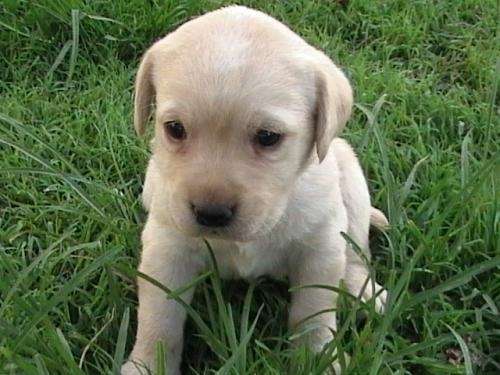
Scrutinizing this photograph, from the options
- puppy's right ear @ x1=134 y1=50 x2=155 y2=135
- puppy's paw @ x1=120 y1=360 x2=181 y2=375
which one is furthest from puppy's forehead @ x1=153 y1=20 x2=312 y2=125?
puppy's paw @ x1=120 y1=360 x2=181 y2=375

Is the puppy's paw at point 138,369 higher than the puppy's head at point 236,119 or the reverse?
the reverse

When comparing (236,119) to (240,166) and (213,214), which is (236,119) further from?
(213,214)

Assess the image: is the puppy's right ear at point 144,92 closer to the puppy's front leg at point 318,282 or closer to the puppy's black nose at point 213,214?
the puppy's black nose at point 213,214

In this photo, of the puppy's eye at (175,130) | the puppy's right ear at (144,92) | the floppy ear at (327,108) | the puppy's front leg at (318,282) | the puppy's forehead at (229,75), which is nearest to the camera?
the puppy's forehead at (229,75)

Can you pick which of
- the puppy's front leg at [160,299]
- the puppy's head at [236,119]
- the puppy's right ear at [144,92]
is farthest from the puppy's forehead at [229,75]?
the puppy's front leg at [160,299]

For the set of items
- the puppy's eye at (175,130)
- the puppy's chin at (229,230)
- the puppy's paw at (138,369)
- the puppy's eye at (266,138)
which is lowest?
the puppy's paw at (138,369)
